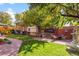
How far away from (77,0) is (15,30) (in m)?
1.09

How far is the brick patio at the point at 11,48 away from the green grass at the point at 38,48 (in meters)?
0.07

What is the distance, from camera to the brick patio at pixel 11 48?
3366 millimetres

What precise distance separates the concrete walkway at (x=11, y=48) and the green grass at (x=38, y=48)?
0.07 m

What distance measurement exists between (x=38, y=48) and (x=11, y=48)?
1.40 ft

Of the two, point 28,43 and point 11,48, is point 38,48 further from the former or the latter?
point 11,48

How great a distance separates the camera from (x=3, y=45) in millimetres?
3410

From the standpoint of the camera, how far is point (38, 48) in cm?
341

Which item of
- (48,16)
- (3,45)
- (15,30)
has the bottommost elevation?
(3,45)

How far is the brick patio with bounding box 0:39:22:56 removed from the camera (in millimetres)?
3366

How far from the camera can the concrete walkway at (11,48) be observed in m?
3.37

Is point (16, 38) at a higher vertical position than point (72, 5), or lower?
lower

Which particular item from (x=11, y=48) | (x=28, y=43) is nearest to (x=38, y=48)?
(x=28, y=43)

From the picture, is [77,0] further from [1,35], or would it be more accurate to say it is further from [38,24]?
[1,35]

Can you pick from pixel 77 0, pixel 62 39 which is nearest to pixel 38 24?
pixel 62 39
